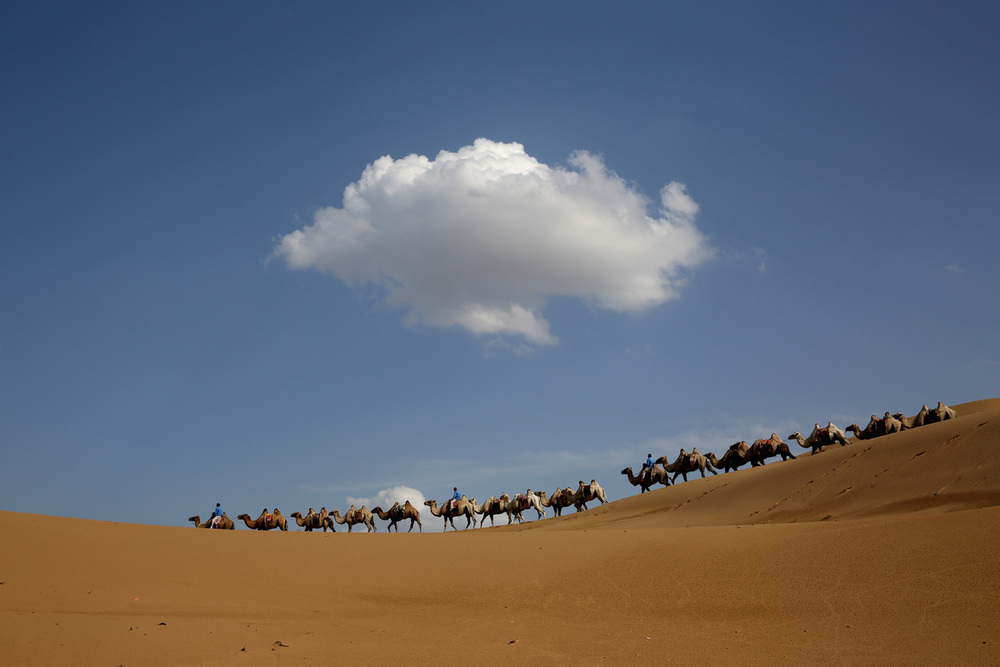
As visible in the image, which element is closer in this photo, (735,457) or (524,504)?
(735,457)

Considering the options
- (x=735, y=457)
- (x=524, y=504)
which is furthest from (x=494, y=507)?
(x=735, y=457)

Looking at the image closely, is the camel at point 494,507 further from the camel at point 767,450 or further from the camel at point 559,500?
the camel at point 767,450

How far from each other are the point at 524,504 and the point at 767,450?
47.2 feet

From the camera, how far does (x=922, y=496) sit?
611 inches

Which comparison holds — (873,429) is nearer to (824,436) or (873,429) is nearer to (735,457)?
(824,436)

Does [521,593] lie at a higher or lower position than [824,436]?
lower

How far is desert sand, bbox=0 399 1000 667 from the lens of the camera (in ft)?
26.2

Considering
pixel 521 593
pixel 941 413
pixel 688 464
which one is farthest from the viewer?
pixel 688 464

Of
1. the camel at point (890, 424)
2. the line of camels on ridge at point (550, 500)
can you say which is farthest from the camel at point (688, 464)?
the camel at point (890, 424)

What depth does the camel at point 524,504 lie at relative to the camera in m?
40.2

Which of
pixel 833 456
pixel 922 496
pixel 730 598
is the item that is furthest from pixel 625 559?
pixel 833 456

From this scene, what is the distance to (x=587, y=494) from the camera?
1518 inches

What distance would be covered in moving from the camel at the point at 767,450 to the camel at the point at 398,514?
18359 millimetres

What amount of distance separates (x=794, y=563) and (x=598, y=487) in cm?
2820
